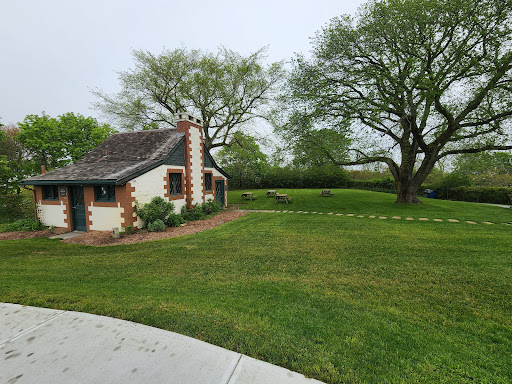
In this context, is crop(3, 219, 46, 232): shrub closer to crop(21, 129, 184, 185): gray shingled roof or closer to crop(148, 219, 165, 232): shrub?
crop(21, 129, 184, 185): gray shingled roof

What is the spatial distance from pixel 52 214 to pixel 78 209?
1.57m

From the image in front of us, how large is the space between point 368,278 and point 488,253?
4114 millimetres

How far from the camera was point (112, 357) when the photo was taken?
2.18 m

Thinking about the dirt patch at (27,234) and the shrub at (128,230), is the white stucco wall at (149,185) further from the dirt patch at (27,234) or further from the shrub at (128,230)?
the dirt patch at (27,234)

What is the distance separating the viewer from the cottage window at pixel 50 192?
10.2 meters

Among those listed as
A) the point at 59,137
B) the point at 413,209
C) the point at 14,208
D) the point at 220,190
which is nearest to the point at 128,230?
the point at 220,190

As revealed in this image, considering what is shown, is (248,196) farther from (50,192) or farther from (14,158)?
(14,158)

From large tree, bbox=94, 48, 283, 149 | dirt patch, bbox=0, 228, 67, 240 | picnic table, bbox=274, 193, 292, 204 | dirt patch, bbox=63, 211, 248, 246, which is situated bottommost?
dirt patch, bbox=63, 211, 248, 246

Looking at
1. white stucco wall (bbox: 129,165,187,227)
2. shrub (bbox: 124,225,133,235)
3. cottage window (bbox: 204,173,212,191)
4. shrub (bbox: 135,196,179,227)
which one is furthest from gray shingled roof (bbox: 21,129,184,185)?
cottage window (bbox: 204,173,212,191)

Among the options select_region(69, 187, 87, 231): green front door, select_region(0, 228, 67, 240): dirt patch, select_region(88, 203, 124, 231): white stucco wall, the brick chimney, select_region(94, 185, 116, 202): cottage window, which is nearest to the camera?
select_region(0, 228, 67, 240): dirt patch

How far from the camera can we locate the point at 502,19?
425 inches

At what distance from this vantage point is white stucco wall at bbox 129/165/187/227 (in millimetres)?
9242

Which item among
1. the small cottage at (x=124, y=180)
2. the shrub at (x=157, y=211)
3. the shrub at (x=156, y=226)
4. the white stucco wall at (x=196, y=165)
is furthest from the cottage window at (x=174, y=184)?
the shrub at (x=156, y=226)

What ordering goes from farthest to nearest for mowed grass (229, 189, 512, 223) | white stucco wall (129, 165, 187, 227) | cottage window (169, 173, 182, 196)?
cottage window (169, 173, 182, 196) < mowed grass (229, 189, 512, 223) < white stucco wall (129, 165, 187, 227)
